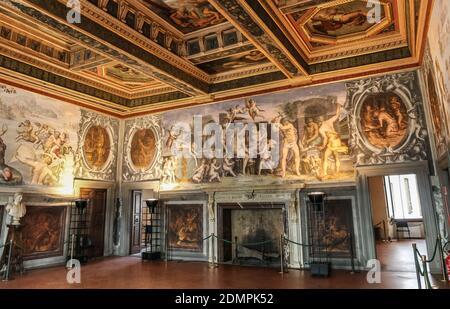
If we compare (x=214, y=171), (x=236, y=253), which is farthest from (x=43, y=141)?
(x=236, y=253)

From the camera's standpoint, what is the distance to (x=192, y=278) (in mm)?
8852

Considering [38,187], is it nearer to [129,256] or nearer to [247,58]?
[129,256]

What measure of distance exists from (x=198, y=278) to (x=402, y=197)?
1561cm

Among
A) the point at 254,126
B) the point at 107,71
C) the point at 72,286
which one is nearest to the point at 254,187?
the point at 254,126

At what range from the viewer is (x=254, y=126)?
38.0 ft

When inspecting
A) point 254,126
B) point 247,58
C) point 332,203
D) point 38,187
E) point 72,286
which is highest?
point 247,58

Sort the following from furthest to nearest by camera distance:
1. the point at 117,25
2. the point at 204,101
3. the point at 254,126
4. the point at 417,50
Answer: the point at 204,101 → the point at 254,126 → the point at 417,50 → the point at 117,25

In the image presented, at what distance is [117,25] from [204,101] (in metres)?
5.25

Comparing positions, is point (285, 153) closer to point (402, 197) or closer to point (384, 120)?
point (384, 120)

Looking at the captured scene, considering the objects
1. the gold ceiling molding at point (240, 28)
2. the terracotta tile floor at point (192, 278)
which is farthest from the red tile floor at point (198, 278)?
the gold ceiling molding at point (240, 28)

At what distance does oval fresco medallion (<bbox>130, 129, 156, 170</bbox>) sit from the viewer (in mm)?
13539

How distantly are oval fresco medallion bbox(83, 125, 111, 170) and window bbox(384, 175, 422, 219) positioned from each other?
16091 millimetres

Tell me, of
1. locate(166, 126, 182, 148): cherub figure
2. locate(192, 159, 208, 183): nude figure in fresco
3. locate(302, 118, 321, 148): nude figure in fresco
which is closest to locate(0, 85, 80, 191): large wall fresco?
locate(166, 126, 182, 148): cherub figure

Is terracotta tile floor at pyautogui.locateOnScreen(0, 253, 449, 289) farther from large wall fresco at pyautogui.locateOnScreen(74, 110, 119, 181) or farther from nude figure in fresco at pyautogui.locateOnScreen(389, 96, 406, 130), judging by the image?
nude figure in fresco at pyautogui.locateOnScreen(389, 96, 406, 130)
